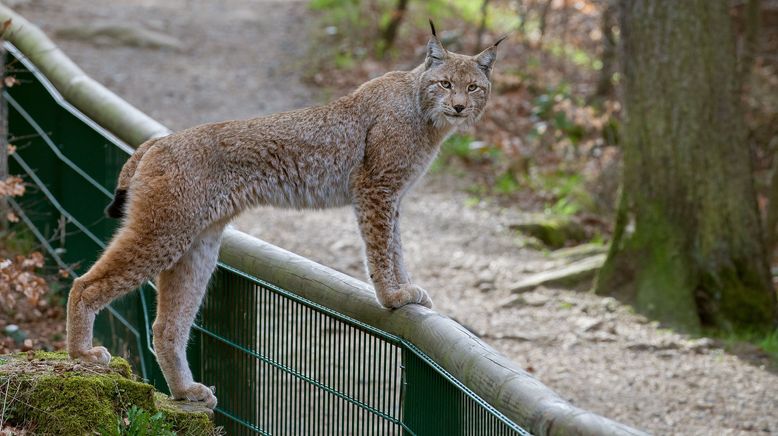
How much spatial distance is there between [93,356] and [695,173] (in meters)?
5.79

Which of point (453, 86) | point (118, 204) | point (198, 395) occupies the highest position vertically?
point (453, 86)

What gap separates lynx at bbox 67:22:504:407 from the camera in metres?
4.46

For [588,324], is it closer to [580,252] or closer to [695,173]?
[695,173]

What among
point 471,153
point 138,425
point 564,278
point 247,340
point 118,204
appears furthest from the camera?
point 471,153

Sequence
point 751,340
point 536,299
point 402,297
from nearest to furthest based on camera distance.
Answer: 1. point 402,297
2. point 751,340
3. point 536,299

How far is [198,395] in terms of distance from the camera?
4.48m

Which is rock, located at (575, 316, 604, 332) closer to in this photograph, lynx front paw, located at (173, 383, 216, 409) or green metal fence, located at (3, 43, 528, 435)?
green metal fence, located at (3, 43, 528, 435)

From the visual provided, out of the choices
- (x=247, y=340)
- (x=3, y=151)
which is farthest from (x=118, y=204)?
(x=3, y=151)

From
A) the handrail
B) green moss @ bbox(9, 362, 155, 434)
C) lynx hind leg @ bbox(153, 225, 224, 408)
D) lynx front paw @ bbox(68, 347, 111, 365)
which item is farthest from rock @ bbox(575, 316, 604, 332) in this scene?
green moss @ bbox(9, 362, 155, 434)

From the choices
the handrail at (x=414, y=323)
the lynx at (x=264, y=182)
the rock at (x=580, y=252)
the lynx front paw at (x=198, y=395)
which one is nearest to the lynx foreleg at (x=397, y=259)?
the lynx at (x=264, y=182)

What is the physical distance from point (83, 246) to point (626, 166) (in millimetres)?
4580

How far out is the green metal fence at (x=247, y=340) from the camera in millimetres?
3533

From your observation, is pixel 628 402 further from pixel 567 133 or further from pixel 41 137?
pixel 567 133

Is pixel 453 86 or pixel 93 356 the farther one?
pixel 453 86
